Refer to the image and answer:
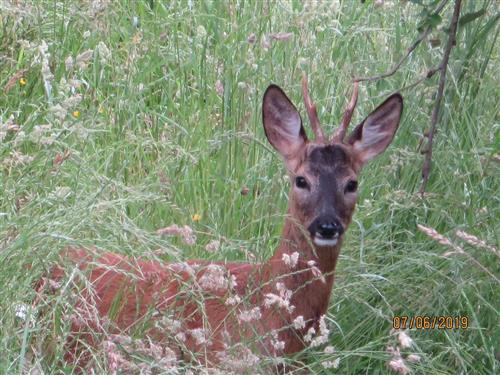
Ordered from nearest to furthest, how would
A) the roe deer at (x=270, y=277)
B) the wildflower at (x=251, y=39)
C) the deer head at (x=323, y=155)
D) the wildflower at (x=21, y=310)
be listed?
the wildflower at (x=21, y=310), the roe deer at (x=270, y=277), the deer head at (x=323, y=155), the wildflower at (x=251, y=39)

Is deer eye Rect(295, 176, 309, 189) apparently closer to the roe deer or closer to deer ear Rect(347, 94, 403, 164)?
the roe deer

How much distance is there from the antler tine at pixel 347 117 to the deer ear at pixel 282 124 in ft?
0.44

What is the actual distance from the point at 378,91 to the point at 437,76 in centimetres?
35

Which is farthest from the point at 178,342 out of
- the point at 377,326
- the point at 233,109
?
the point at 233,109

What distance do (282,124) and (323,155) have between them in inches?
10.8

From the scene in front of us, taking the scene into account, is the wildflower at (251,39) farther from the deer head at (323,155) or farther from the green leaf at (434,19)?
the green leaf at (434,19)

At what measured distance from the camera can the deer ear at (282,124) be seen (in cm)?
490

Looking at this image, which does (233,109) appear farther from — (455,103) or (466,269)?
(466,269)

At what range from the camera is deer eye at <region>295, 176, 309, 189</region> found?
15.4ft

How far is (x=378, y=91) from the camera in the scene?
556cm

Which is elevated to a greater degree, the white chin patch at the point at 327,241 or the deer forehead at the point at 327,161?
the deer forehead at the point at 327,161

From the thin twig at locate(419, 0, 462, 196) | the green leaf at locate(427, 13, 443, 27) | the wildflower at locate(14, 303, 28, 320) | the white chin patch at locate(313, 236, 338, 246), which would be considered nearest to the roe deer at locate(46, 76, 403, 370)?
the white chin patch at locate(313, 236, 338, 246)

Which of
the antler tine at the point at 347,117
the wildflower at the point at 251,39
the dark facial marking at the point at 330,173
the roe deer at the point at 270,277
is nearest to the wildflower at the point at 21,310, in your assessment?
the roe deer at the point at 270,277
